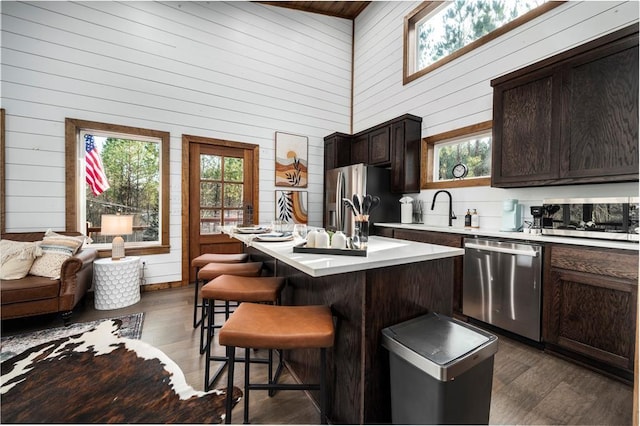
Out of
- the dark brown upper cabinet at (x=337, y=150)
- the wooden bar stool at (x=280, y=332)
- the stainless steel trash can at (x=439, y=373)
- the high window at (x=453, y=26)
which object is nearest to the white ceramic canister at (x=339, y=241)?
the wooden bar stool at (x=280, y=332)

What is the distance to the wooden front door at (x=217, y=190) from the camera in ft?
13.0

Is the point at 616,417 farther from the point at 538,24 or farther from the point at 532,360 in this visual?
the point at 538,24

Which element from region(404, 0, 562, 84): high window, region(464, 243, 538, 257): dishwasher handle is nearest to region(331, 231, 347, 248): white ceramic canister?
region(464, 243, 538, 257): dishwasher handle

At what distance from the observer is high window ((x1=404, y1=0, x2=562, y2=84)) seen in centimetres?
285

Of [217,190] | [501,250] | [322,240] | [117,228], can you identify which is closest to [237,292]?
[322,240]

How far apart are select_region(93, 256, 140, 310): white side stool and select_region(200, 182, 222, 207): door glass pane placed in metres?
1.31

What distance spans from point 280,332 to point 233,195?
135 inches

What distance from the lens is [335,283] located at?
4.62 feet

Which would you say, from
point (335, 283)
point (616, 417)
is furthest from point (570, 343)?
point (335, 283)

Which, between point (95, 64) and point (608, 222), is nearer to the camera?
point (608, 222)

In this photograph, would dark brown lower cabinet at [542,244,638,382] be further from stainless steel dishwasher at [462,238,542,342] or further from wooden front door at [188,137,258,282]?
wooden front door at [188,137,258,282]

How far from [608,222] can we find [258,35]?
4967 millimetres

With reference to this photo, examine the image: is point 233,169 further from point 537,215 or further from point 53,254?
point 537,215

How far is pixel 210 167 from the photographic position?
4074mm
